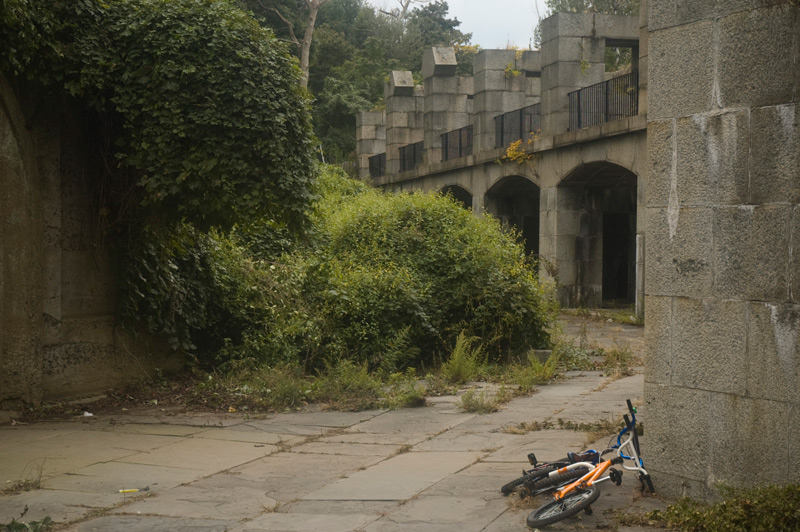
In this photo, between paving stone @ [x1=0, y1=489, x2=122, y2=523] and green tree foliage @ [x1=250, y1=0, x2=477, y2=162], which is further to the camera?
green tree foliage @ [x1=250, y1=0, x2=477, y2=162]

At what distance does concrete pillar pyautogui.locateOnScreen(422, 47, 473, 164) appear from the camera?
94.7 feet

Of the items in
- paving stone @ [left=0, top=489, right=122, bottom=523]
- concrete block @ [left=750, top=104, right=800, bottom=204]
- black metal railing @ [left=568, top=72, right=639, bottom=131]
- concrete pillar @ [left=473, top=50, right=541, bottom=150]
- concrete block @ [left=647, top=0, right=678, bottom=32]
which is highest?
concrete pillar @ [left=473, top=50, right=541, bottom=150]

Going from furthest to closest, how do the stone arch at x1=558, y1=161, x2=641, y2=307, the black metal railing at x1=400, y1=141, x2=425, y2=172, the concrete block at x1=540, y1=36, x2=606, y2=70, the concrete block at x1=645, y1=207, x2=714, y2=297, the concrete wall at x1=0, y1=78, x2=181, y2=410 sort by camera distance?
the black metal railing at x1=400, y1=141, x2=425, y2=172 < the stone arch at x1=558, y1=161, x2=641, y2=307 < the concrete block at x1=540, y1=36, x2=606, y2=70 < the concrete wall at x1=0, y1=78, x2=181, y2=410 < the concrete block at x1=645, y1=207, x2=714, y2=297

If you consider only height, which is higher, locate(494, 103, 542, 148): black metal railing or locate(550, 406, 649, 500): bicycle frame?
locate(494, 103, 542, 148): black metal railing

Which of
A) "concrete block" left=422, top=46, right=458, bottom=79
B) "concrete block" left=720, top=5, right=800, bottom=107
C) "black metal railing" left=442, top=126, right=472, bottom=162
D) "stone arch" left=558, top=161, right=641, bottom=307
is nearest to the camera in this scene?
"concrete block" left=720, top=5, right=800, bottom=107

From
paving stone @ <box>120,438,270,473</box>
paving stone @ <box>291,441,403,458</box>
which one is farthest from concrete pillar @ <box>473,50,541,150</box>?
paving stone @ <box>120,438,270,473</box>

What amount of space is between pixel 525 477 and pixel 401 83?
27.4 meters

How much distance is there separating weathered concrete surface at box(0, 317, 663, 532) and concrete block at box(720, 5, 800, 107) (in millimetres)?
2452

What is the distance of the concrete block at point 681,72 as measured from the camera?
5.15 metres

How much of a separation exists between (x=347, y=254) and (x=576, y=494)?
309 inches

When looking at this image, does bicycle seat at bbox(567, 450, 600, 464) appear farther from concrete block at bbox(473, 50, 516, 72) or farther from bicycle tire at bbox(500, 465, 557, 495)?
concrete block at bbox(473, 50, 516, 72)

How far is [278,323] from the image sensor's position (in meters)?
10.9

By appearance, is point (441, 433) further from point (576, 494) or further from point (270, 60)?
point (270, 60)

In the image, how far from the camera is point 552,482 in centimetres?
521
